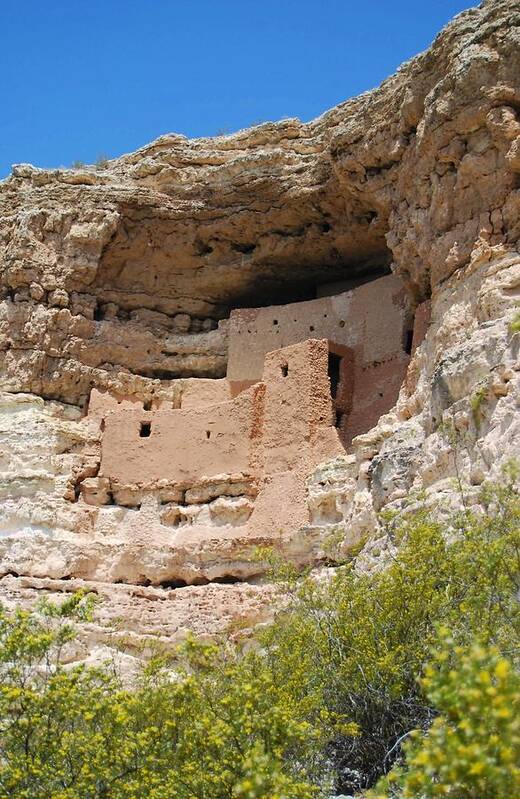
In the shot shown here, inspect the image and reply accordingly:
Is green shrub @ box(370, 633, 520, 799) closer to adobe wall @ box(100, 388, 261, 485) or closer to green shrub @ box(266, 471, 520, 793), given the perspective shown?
green shrub @ box(266, 471, 520, 793)

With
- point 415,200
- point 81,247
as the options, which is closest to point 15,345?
point 81,247

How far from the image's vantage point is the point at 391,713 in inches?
316

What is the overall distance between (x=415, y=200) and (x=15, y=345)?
6.74 m

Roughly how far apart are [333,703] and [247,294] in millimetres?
10893

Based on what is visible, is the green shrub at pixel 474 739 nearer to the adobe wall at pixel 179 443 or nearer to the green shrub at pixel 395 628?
the green shrub at pixel 395 628

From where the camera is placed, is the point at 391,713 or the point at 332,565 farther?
the point at 332,565

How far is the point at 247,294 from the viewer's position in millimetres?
18516

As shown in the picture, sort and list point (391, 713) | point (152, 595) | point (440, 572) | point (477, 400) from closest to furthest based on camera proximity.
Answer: point (391, 713) → point (440, 572) → point (477, 400) → point (152, 595)

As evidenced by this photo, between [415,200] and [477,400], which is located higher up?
[415,200]

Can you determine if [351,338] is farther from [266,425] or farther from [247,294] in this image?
[247,294]

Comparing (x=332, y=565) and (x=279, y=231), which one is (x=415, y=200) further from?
(x=332, y=565)

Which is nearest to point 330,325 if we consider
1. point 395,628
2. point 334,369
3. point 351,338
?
point 351,338

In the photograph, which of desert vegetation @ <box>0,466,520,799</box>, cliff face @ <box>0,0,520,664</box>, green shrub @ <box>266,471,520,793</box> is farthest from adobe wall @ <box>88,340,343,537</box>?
green shrub @ <box>266,471,520,793</box>

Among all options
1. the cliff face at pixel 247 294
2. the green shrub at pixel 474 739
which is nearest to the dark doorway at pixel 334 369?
the cliff face at pixel 247 294
